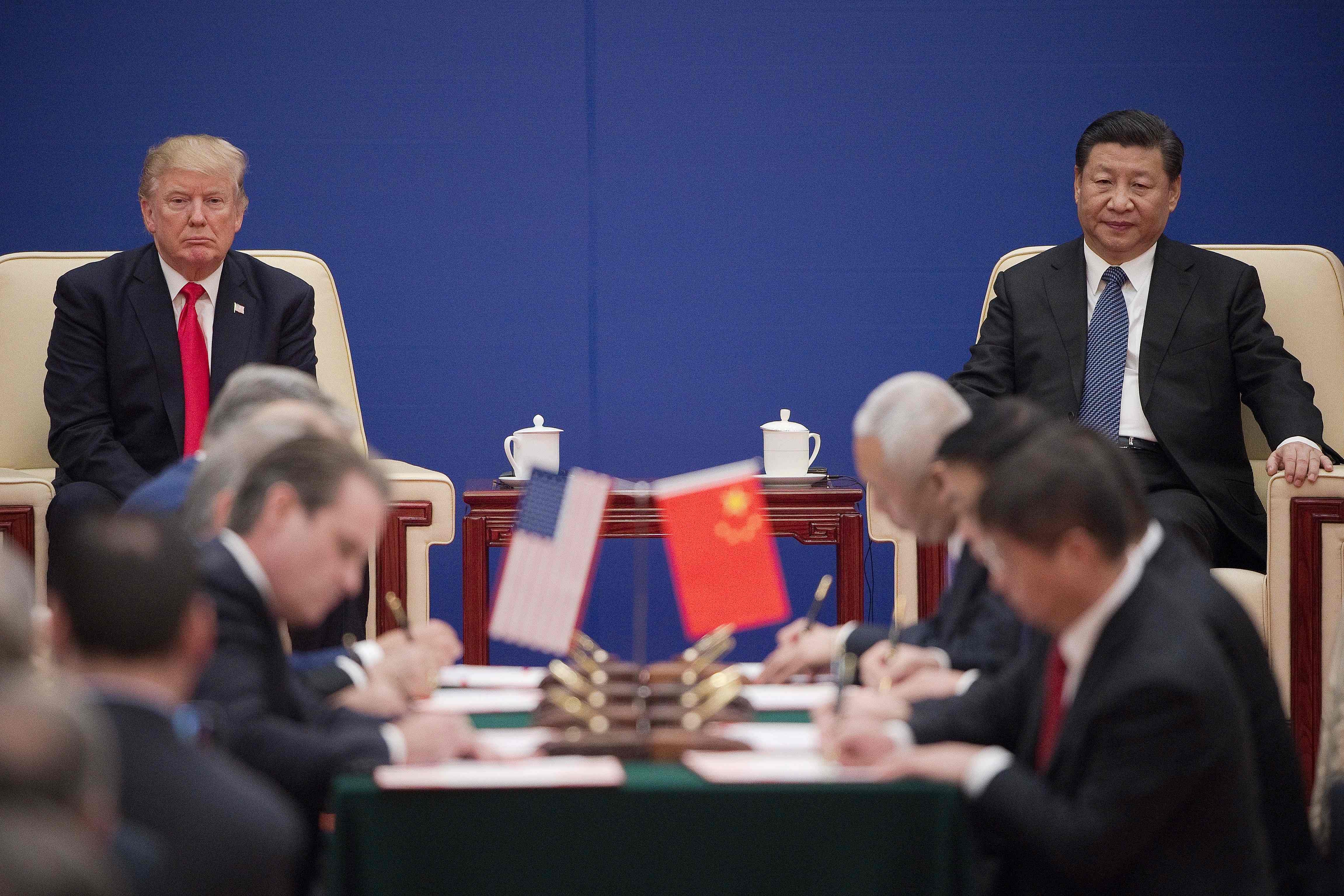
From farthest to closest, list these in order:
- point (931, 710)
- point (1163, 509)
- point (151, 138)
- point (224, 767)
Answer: point (151, 138) < point (1163, 509) < point (931, 710) < point (224, 767)

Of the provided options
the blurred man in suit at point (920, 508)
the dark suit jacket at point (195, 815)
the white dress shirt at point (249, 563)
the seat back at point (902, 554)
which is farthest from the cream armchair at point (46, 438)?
the dark suit jacket at point (195, 815)

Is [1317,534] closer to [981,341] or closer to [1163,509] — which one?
[1163,509]

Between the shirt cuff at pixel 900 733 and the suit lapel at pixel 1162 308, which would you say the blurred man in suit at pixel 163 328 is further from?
the shirt cuff at pixel 900 733

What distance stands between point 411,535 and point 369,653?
151 cm

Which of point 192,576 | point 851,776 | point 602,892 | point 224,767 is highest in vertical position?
point 192,576

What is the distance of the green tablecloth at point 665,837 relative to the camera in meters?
1.79

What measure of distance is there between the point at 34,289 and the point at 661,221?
212 centimetres

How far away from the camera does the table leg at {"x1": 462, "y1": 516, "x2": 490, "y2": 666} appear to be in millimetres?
4230

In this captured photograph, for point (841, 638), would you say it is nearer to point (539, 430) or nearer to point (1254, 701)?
point (1254, 701)

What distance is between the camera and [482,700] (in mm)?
2363

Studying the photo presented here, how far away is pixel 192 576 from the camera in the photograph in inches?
59.0

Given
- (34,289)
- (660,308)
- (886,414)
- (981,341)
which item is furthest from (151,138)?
(886,414)

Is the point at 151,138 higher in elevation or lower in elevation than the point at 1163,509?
higher

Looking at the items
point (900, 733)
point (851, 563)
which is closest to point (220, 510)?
point (900, 733)
